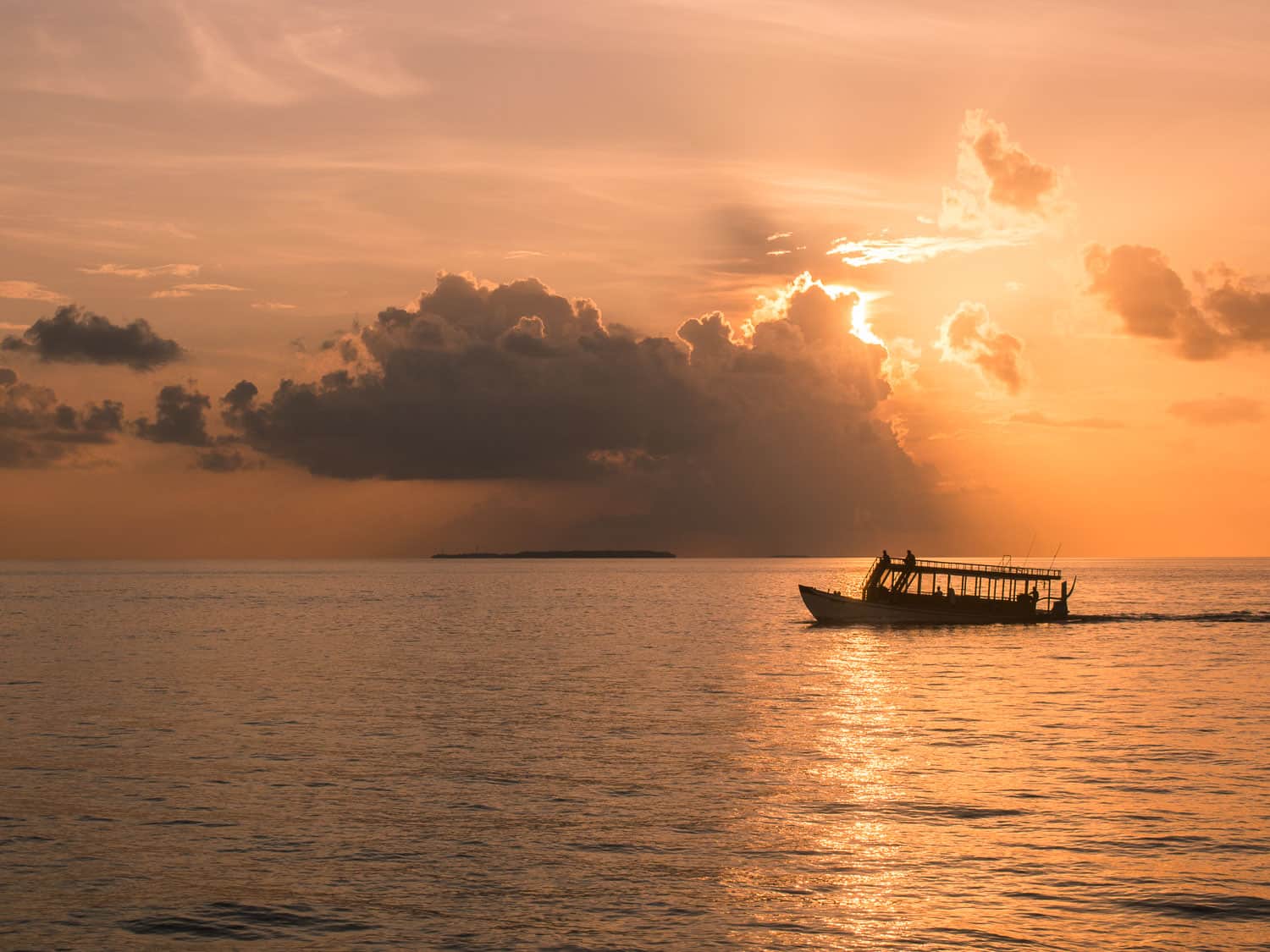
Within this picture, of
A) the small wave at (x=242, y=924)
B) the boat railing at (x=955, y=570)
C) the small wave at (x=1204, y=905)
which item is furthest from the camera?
the boat railing at (x=955, y=570)

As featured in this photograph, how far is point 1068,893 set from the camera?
Result: 2466 cm

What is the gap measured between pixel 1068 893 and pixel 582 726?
2628cm

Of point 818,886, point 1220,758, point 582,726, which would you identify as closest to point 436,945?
point 818,886

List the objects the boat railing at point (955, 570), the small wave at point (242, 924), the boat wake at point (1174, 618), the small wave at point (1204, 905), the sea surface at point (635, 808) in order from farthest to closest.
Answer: the boat wake at point (1174, 618)
the boat railing at point (955, 570)
the small wave at point (1204, 905)
the sea surface at point (635, 808)
the small wave at point (242, 924)

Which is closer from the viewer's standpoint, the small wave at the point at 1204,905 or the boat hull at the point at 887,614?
the small wave at the point at 1204,905

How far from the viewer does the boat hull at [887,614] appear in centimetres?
10606

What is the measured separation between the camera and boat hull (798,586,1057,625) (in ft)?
348

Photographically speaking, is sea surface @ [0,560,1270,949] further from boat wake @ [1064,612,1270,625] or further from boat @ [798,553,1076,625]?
boat wake @ [1064,612,1270,625]

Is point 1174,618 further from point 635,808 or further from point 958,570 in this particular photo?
point 635,808

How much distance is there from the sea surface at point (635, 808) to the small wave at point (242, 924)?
3.2 inches

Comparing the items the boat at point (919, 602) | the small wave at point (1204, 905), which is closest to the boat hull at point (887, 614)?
the boat at point (919, 602)

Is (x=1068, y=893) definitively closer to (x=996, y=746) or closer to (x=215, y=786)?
(x=996, y=746)

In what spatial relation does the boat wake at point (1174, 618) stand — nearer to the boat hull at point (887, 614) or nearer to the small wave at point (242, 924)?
the boat hull at point (887, 614)

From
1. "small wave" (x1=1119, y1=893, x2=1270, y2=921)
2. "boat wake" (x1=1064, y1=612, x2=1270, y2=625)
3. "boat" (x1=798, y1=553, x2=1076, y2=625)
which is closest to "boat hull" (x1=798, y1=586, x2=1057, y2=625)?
"boat" (x1=798, y1=553, x2=1076, y2=625)
